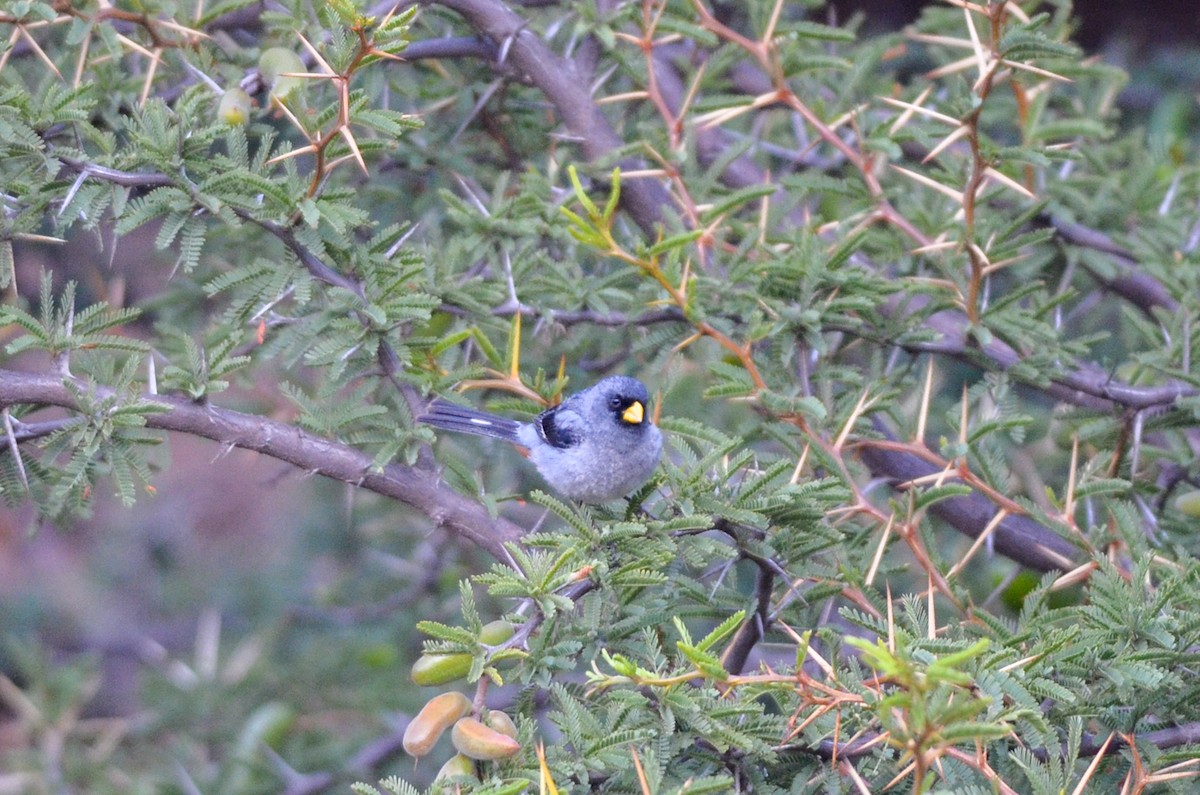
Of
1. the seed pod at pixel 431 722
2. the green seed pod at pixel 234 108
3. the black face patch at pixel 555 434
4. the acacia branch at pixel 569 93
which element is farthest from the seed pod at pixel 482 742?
the acacia branch at pixel 569 93

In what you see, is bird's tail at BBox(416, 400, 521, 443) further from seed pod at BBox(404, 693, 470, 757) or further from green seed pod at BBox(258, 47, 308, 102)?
green seed pod at BBox(258, 47, 308, 102)

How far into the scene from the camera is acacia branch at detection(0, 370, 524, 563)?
254 centimetres

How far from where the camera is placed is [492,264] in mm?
3383

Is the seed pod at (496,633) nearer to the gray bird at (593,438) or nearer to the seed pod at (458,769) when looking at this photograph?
the seed pod at (458,769)

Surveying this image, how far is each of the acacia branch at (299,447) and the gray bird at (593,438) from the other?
1.68 feet

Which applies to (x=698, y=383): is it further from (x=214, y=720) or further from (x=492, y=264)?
A: (x=214, y=720)

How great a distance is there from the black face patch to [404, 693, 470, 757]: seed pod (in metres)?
1.43

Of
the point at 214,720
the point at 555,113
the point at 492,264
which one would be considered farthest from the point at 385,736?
the point at 555,113

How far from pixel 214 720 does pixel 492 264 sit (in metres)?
2.71

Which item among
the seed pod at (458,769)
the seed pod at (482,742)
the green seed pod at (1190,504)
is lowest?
the green seed pod at (1190,504)

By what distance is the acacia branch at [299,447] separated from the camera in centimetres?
254

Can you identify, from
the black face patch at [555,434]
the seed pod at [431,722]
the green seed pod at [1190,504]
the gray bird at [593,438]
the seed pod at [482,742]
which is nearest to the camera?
the seed pod at [482,742]

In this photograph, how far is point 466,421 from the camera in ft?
10.7

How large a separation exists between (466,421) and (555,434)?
1.43ft
